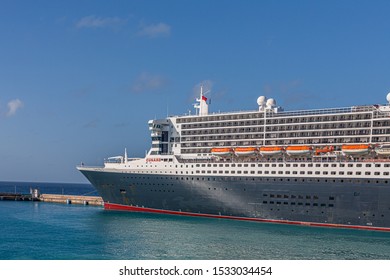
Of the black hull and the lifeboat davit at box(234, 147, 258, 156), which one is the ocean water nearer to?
the black hull

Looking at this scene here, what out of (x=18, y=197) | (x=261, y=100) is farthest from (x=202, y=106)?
(x=18, y=197)

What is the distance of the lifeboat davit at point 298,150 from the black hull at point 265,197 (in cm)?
227

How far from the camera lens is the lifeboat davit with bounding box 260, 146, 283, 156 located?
3942 centimetres

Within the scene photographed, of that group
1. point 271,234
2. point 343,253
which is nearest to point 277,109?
point 271,234

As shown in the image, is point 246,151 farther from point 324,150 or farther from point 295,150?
point 324,150

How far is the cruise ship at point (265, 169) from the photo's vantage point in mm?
35781

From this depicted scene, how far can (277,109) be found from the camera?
43.0 m

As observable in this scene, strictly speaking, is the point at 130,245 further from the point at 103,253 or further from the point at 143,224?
the point at 143,224

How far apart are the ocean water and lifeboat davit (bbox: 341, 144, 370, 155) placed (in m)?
5.96

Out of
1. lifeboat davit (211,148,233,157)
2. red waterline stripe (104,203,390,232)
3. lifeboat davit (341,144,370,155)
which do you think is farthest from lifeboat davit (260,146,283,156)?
red waterline stripe (104,203,390,232)

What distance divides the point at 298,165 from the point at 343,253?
446 inches

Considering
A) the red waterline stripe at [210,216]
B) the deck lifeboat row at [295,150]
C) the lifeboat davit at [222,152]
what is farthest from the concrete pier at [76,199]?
the deck lifeboat row at [295,150]

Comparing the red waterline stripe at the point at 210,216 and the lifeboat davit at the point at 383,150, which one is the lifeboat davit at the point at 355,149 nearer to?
the lifeboat davit at the point at 383,150

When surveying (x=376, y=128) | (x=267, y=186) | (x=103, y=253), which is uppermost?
(x=376, y=128)
